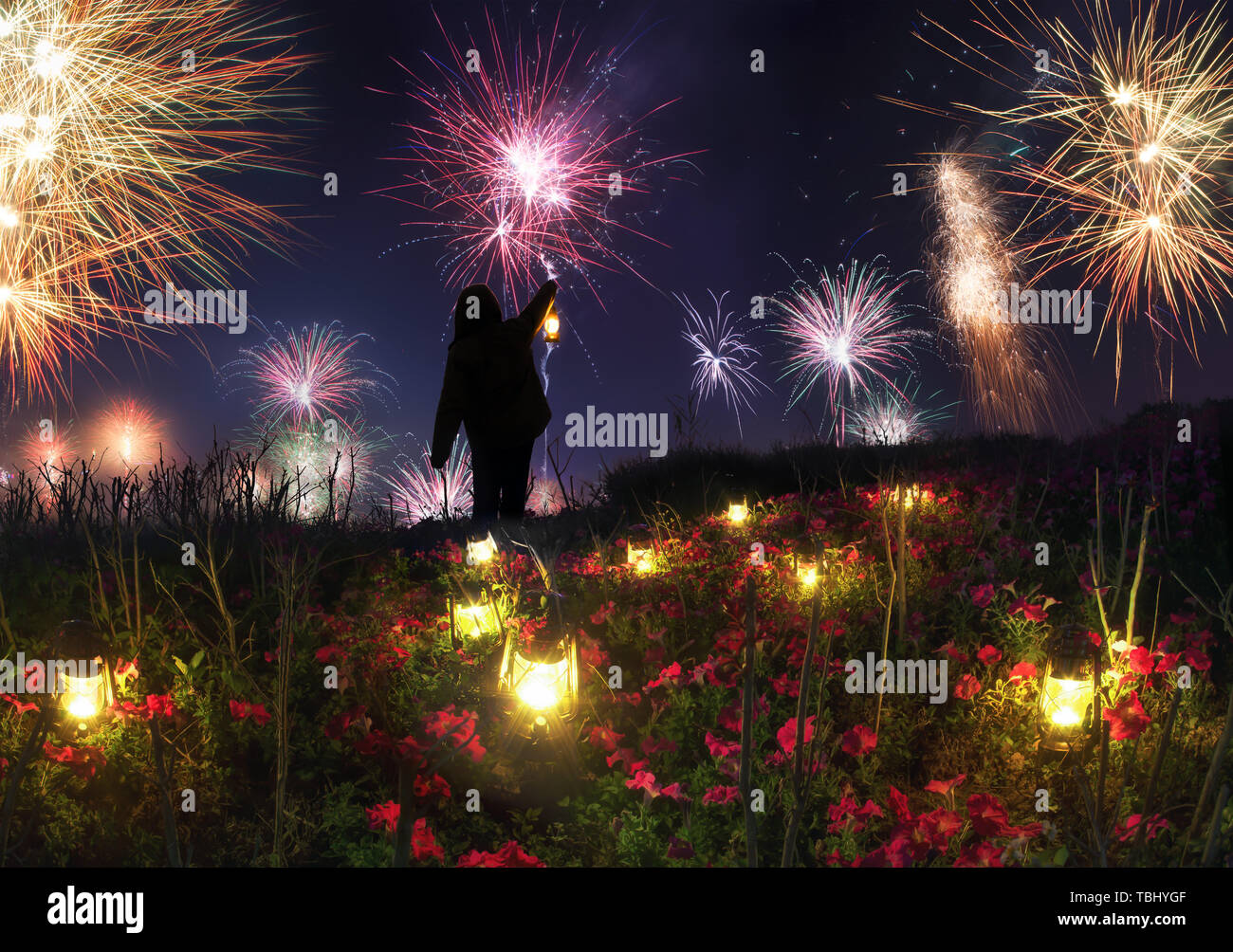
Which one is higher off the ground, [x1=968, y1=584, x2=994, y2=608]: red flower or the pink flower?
[x1=968, y1=584, x2=994, y2=608]: red flower

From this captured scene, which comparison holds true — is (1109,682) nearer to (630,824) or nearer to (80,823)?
(630,824)

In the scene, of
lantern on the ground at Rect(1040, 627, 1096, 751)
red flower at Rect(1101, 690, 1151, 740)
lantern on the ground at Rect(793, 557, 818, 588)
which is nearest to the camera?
red flower at Rect(1101, 690, 1151, 740)

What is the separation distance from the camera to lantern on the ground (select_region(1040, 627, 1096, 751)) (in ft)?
10.3

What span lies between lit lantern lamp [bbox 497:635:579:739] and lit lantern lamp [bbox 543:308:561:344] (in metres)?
6.92

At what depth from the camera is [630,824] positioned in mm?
2578

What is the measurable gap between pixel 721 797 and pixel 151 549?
5937mm

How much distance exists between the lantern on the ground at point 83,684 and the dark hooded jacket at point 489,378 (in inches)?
212

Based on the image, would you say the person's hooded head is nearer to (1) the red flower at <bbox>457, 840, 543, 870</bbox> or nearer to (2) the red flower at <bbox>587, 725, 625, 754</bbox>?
(2) the red flower at <bbox>587, 725, 625, 754</bbox>

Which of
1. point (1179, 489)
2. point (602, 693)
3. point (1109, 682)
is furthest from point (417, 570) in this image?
point (1179, 489)

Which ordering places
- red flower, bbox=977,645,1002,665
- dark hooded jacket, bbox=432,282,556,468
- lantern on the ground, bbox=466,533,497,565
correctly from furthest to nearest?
dark hooded jacket, bbox=432,282,556,468, lantern on the ground, bbox=466,533,497,565, red flower, bbox=977,645,1002,665

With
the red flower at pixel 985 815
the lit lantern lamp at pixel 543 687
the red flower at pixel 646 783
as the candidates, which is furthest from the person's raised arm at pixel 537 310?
the red flower at pixel 985 815

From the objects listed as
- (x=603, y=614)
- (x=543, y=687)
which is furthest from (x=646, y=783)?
(x=603, y=614)

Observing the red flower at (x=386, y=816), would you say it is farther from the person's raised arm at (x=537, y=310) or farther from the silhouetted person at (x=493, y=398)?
the person's raised arm at (x=537, y=310)

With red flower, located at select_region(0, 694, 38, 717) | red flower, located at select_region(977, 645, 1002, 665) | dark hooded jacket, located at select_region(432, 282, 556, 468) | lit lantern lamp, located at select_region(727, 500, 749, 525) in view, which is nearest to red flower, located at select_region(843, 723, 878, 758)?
red flower, located at select_region(977, 645, 1002, 665)
